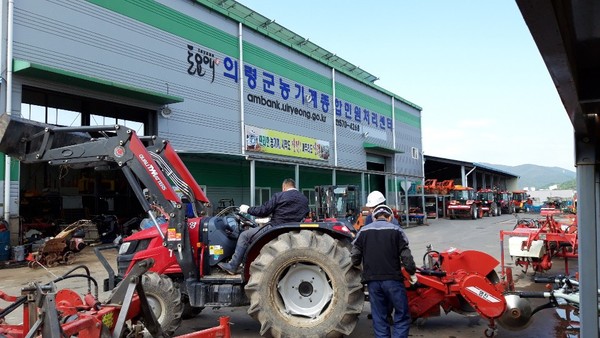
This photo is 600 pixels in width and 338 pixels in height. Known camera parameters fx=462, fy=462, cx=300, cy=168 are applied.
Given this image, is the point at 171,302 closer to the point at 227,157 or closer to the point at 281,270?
the point at 281,270

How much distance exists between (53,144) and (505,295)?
5.62 meters

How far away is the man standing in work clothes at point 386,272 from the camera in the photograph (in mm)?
4633

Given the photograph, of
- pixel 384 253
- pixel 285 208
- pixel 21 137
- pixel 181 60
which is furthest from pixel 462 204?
pixel 21 137

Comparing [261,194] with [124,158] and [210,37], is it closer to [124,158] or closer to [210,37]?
[210,37]

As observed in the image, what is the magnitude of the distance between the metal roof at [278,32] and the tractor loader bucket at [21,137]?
48.7 ft

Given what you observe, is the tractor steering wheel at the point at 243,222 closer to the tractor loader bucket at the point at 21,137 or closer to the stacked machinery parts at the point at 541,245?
the tractor loader bucket at the point at 21,137

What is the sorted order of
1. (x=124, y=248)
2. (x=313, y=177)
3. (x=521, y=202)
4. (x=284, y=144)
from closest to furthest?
(x=124, y=248), (x=284, y=144), (x=313, y=177), (x=521, y=202)

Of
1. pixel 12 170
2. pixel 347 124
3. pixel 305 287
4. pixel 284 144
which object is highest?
pixel 347 124

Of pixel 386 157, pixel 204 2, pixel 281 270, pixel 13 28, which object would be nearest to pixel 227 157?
pixel 204 2

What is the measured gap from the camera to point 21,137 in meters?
5.37

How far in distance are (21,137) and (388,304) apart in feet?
14.9

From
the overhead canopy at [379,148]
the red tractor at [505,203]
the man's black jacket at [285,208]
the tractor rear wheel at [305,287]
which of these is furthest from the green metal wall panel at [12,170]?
the red tractor at [505,203]

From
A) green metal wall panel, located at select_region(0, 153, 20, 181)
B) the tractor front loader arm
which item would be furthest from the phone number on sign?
the tractor front loader arm

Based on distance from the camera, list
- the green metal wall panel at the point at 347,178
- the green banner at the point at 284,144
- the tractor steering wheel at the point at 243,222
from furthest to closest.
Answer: the green metal wall panel at the point at 347,178 → the green banner at the point at 284,144 → the tractor steering wheel at the point at 243,222
